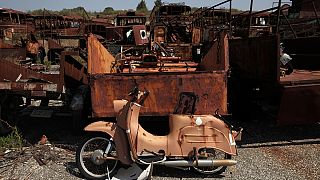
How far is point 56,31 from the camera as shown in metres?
18.4

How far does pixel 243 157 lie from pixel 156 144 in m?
1.56

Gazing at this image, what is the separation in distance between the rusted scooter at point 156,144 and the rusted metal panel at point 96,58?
0.91 metres

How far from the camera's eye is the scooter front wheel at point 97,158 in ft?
13.2

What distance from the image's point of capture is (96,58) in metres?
5.14

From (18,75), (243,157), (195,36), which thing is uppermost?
(195,36)

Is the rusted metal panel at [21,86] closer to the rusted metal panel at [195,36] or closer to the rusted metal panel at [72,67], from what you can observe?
the rusted metal panel at [72,67]

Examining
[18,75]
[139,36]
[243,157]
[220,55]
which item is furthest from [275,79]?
[139,36]

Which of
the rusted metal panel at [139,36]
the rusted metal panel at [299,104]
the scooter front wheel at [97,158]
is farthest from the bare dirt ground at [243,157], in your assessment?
the rusted metal panel at [139,36]

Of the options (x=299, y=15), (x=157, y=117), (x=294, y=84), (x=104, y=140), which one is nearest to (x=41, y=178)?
(x=104, y=140)

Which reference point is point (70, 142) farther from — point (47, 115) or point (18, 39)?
point (18, 39)

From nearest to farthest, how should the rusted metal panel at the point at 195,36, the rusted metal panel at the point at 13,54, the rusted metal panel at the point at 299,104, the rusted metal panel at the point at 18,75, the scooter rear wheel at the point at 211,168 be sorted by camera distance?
the scooter rear wheel at the point at 211,168
the rusted metal panel at the point at 299,104
the rusted metal panel at the point at 18,75
the rusted metal panel at the point at 13,54
the rusted metal panel at the point at 195,36

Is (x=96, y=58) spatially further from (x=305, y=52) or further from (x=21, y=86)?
(x=305, y=52)

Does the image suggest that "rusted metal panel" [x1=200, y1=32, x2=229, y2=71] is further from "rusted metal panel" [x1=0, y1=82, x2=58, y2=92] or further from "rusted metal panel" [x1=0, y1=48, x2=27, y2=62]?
"rusted metal panel" [x1=0, y1=48, x2=27, y2=62]

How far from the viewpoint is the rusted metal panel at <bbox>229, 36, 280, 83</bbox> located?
16.3 ft
